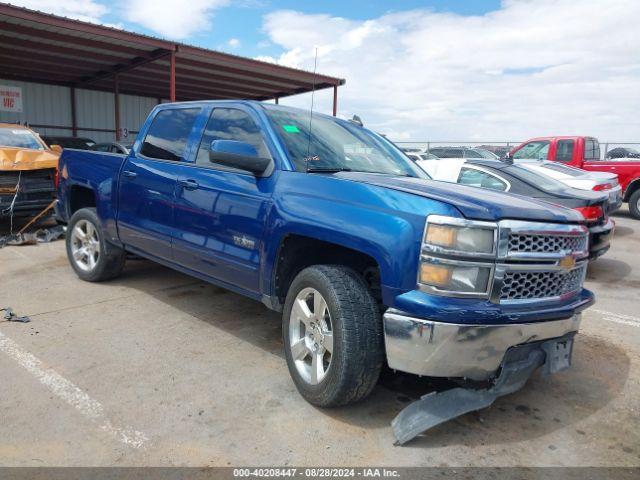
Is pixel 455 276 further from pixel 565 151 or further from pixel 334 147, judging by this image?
pixel 565 151

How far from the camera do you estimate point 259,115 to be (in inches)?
143

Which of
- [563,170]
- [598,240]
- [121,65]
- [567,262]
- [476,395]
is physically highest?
[121,65]

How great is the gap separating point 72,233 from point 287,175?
3463mm

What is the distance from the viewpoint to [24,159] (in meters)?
7.84

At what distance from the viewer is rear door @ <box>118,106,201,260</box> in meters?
4.17

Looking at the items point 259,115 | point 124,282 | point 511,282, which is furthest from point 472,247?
point 124,282

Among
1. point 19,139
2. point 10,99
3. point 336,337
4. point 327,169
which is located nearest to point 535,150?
point 327,169

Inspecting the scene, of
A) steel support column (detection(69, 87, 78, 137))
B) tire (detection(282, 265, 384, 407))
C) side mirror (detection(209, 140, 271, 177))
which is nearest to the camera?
tire (detection(282, 265, 384, 407))

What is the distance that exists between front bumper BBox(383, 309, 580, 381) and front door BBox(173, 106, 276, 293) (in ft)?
3.96

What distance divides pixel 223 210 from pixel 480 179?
181 inches

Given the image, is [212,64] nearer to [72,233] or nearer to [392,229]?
[72,233]

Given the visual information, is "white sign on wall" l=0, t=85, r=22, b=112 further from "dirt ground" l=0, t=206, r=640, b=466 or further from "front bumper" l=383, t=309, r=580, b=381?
"front bumper" l=383, t=309, r=580, b=381

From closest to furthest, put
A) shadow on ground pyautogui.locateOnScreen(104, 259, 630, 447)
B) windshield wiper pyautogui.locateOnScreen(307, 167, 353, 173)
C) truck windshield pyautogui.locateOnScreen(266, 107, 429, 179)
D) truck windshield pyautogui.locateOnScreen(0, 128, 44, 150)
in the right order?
shadow on ground pyautogui.locateOnScreen(104, 259, 630, 447) → windshield wiper pyautogui.locateOnScreen(307, 167, 353, 173) → truck windshield pyautogui.locateOnScreen(266, 107, 429, 179) → truck windshield pyautogui.locateOnScreen(0, 128, 44, 150)

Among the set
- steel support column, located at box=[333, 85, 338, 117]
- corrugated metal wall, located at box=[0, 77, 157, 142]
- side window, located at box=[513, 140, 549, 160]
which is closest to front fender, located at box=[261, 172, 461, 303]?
side window, located at box=[513, 140, 549, 160]
